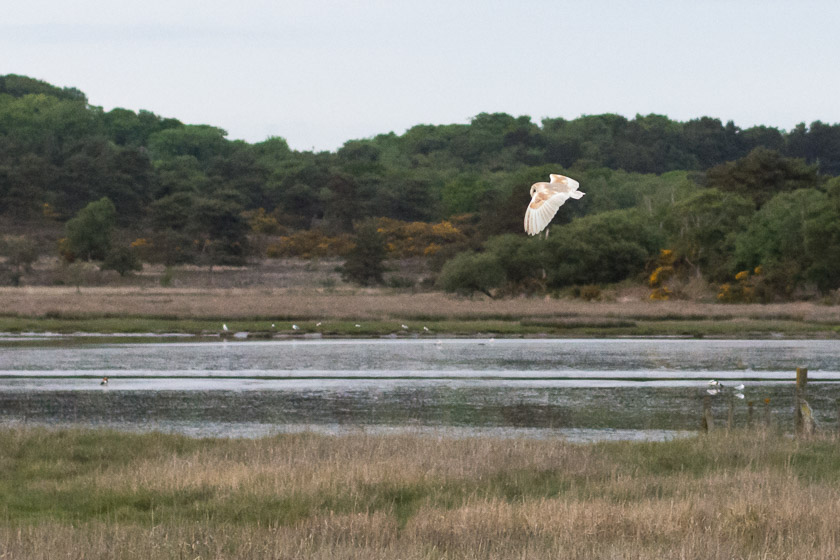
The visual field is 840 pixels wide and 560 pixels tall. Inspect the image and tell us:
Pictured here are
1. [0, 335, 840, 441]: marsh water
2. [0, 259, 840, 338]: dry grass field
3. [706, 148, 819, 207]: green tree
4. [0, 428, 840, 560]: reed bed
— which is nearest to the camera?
[0, 428, 840, 560]: reed bed

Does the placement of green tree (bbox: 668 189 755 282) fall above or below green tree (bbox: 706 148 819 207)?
below

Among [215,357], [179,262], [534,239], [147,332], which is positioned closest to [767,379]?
[215,357]

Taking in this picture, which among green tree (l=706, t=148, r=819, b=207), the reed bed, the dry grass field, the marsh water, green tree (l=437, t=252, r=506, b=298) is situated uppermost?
green tree (l=706, t=148, r=819, b=207)

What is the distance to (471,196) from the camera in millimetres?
129750

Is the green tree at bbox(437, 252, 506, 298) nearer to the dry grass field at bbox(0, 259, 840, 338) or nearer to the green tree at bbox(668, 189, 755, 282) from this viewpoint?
the dry grass field at bbox(0, 259, 840, 338)

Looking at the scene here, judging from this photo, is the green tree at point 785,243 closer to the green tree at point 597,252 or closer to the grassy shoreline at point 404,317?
the grassy shoreline at point 404,317

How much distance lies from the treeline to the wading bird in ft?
212

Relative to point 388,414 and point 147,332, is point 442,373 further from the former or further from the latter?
point 147,332

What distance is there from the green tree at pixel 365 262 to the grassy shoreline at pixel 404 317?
62.9 feet

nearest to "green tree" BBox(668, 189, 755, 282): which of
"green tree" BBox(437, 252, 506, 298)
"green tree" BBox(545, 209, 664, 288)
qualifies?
"green tree" BBox(545, 209, 664, 288)

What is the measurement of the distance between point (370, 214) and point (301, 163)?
29.3m

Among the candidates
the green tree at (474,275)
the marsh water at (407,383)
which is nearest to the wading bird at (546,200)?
the marsh water at (407,383)

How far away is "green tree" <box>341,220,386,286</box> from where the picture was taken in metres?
94.5

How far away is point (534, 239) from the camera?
85.6 m
